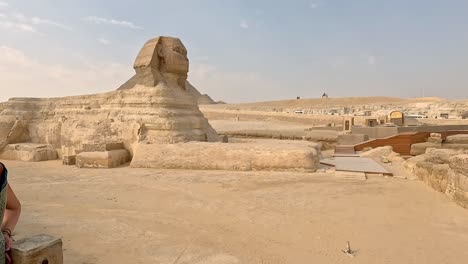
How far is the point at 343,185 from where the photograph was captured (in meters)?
5.82

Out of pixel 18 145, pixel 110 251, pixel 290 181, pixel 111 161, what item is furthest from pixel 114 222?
pixel 18 145

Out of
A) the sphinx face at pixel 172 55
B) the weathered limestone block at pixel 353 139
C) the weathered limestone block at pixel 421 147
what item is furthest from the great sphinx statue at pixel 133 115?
the weathered limestone block at pixel 421 147

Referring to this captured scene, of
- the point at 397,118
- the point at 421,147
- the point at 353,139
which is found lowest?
the point at 421,147

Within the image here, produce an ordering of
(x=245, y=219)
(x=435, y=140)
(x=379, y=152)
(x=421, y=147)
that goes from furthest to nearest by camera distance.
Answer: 1. (x=435, y=140)
2. (x=421, y=147)
3. (x=379, y=152)
4. (x=245, y=219)

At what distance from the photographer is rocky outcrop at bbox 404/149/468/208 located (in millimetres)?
4445

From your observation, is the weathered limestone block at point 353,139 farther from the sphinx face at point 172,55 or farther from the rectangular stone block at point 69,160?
the rectangular stone block at point 69,160

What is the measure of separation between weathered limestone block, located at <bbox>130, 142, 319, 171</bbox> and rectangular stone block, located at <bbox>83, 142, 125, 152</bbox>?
903 mm

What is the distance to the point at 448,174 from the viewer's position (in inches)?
199

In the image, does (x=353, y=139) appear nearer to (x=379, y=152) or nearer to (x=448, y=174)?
(x=379, y=152)

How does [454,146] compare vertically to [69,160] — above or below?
above

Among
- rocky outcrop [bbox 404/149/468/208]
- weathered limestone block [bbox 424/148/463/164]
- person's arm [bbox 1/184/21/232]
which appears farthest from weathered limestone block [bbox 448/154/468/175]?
person's arm [bbox 1/184/21/232]

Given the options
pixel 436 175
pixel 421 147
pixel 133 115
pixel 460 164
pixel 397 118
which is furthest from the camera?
pixel 397 118

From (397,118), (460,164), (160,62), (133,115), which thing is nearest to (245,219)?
(460,164)

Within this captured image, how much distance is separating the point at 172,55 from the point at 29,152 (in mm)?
5381
